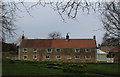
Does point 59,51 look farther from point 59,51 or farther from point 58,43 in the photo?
point 58,43

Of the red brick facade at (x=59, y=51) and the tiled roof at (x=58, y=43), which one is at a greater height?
the tiled roof at (x=58, y=43)

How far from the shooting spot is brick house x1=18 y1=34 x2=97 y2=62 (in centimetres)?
3916

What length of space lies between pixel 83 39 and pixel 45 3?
3941cm

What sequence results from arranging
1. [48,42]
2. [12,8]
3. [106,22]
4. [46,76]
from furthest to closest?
[48,42]
[106,22]
[46,76]
[12,8]

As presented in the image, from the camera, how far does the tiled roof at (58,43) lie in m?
40.4

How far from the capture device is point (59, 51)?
39.9 metres

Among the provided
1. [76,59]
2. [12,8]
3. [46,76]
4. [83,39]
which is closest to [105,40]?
[46,76]

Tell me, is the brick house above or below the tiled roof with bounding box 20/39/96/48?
below

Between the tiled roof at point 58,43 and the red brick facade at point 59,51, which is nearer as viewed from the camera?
the red brick facade at point 59,51

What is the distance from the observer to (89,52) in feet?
130

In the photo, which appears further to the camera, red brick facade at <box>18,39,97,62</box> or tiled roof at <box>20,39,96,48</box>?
tiled roof at <box>20,39,96,48</box>

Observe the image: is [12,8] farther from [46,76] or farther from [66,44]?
[66,44]

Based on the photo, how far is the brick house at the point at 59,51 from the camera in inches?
1542

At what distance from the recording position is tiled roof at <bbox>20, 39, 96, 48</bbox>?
132 ft
